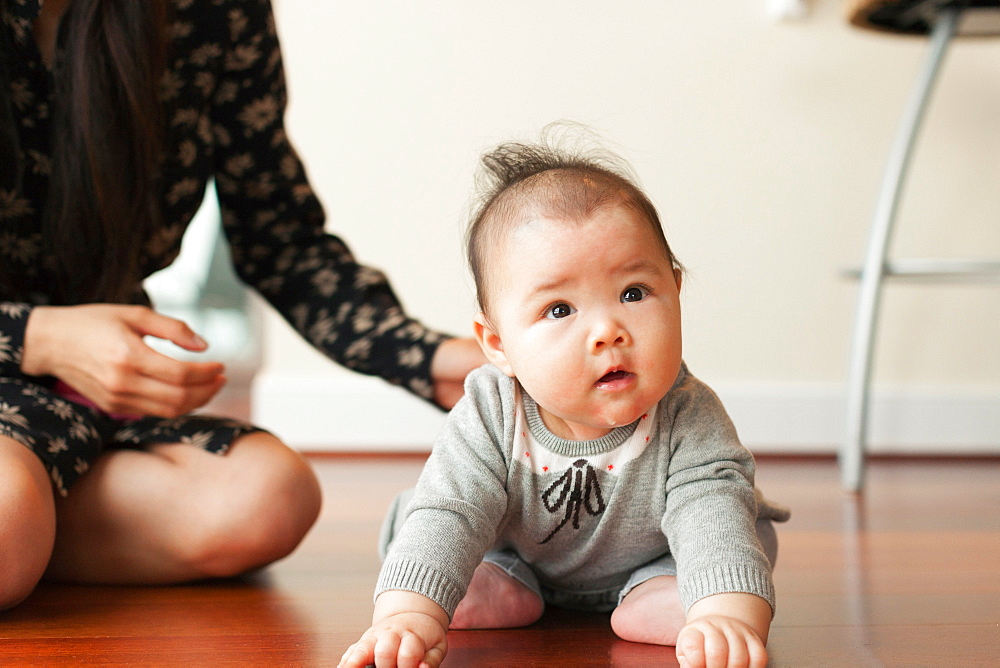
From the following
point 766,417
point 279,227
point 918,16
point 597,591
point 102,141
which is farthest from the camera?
point 766,417

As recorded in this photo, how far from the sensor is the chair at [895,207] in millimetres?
1411

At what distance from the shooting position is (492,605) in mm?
705

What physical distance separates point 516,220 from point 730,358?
4.11 feet

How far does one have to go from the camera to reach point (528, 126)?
1807 mm

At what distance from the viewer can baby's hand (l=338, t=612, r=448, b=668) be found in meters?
0.55

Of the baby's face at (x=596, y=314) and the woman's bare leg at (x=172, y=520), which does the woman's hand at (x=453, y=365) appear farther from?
the baby's face at (x=596, y=314)

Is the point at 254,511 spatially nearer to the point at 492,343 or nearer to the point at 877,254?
the point at 492,343

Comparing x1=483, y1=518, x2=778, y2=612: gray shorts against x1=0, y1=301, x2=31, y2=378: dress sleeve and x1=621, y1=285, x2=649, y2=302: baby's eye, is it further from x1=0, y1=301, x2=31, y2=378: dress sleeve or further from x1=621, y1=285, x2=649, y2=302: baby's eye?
x1=0, y1=301, x2=31, y2=378: dress sleeve

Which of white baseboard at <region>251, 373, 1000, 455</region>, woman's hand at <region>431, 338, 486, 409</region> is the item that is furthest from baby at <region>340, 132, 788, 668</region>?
white baseboard at <region>251, 373, 1000, 455</region>

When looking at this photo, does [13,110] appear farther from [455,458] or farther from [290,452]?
[455,458]

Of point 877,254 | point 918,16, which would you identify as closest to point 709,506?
point 877,254

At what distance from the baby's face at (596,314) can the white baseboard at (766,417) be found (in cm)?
118

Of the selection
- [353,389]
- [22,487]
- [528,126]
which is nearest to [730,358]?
[528,126]

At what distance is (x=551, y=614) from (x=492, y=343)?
0.23 meters
